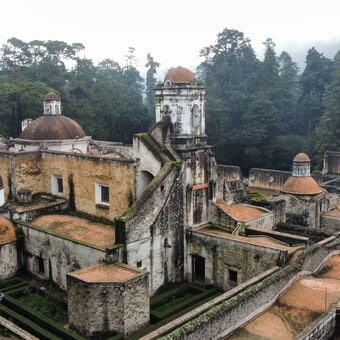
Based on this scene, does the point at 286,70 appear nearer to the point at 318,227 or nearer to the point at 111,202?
the point at 318,227

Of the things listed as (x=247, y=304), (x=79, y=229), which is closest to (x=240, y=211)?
(x=79, y=229)

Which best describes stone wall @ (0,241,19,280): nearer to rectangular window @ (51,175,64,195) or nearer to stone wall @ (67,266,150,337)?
rectangular window @ (51,175,64,195)

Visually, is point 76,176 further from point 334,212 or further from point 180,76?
point 334,212

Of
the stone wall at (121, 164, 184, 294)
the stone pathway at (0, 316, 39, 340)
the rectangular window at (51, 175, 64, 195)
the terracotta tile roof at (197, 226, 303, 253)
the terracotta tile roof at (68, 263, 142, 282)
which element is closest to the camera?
the stone pathway at (0, 316, 39, 340)

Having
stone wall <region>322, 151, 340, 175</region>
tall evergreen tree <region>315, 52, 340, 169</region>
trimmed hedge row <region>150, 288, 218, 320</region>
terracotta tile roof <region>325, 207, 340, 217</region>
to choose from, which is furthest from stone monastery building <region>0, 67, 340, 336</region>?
tall evergreen tree <region>315, 52, 340, 169</region>

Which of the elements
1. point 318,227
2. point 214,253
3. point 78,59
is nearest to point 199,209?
point 214,253

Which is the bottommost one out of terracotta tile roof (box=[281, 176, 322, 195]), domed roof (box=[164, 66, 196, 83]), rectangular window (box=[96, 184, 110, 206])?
terracotta tile roof (box=[281, 176, 322, 195])

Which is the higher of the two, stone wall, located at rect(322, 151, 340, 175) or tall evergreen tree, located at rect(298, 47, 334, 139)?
tall evergreen tree, located at rect(298, 47, 334, 139)
